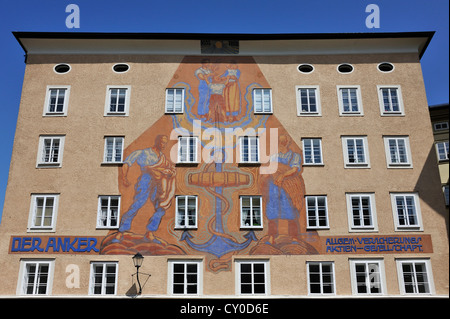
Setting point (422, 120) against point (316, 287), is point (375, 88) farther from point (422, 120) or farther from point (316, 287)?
point (316, 287)

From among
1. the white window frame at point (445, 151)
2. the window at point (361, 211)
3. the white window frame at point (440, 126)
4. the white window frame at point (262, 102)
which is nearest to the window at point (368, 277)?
the window at point (361, 211)

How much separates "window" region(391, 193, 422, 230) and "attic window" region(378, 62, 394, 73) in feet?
23.4

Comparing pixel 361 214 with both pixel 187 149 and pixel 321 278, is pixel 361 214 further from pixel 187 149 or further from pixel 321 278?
pixel 187 149

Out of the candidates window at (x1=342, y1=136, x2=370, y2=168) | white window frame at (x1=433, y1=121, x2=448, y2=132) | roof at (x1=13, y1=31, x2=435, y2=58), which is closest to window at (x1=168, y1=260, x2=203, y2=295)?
window at (x1=342, y1=136, x2=370, y2=168)

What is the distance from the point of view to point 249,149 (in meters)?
24.9

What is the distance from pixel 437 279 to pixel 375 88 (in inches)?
402

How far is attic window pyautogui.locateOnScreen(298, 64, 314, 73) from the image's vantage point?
26.8 meters

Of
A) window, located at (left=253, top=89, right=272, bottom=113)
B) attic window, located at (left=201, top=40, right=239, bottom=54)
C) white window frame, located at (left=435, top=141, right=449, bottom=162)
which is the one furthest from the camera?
white window frame, located at (left=435, top=141, right=449, bottom=162)

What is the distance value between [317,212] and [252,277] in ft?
14.7

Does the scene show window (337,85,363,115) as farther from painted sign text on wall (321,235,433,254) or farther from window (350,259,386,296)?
window (350,259,386,296)

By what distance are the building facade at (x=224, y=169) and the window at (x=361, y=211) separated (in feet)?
0.32

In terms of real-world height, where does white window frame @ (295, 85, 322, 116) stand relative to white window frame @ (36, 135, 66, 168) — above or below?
above

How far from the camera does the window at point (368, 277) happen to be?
73.9 ft
